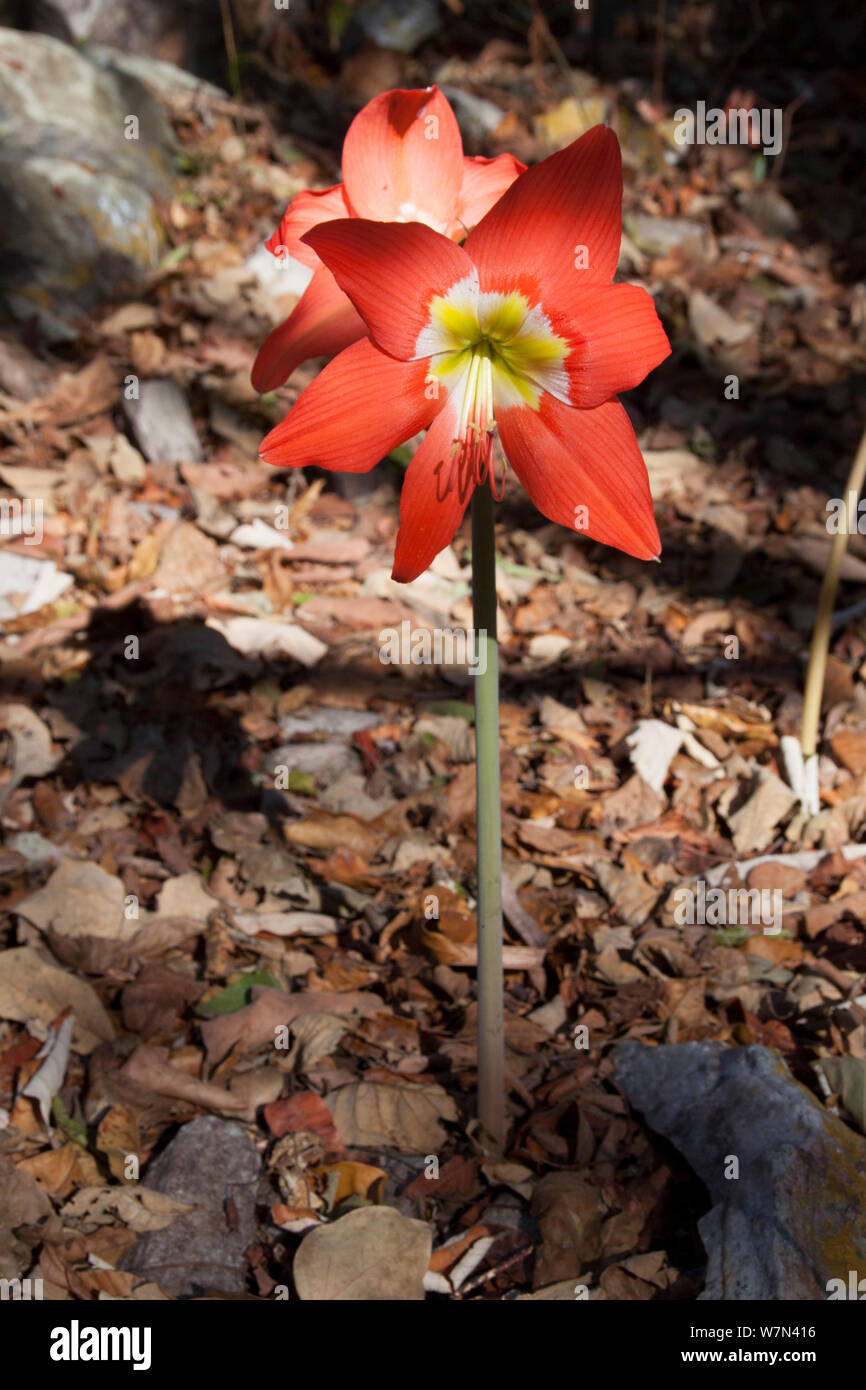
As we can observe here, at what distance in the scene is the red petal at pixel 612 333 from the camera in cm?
151

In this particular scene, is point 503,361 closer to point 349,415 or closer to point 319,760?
point 349,415

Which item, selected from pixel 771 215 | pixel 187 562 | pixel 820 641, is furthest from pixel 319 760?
pixel 771 215

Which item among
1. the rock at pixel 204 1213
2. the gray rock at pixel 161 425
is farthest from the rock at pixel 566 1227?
the gray rock at pixel 161 425

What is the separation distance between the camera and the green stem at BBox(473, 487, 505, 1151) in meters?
1.83

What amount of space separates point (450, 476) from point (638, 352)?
299mm

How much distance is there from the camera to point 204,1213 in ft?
7.36

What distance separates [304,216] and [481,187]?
0.27 meters

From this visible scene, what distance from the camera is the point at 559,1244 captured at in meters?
2.15

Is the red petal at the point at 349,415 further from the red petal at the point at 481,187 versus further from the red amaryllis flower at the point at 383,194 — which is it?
the red petal at the point at 481,187

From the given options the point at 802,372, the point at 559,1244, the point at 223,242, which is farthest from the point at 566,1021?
the point at 223,242

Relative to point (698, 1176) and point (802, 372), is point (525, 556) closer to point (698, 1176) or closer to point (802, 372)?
point (802, 372)

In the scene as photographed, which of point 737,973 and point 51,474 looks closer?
point 737,973

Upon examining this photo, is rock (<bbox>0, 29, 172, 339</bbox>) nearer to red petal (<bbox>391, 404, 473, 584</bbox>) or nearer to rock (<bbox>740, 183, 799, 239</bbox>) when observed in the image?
rock (<bbox>740, 183, 799, 239</bbox>)

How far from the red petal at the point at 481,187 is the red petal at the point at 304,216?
0.18 meters
